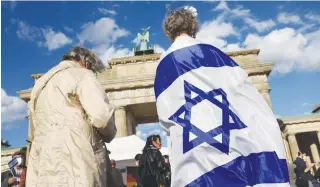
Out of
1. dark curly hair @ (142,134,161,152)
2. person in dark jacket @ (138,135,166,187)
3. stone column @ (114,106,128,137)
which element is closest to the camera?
person in dark jacket @ (138,135,166,187)

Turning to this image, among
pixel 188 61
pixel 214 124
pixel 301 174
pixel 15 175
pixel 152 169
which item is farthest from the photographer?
pixel 301 174

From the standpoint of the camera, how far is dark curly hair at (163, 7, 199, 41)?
3.04m

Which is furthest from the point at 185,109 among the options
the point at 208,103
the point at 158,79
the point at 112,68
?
the point at 112,68

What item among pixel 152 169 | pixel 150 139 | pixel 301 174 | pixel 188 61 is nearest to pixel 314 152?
pixel 301 174

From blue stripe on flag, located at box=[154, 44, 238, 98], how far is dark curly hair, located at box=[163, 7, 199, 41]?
27 centimetres

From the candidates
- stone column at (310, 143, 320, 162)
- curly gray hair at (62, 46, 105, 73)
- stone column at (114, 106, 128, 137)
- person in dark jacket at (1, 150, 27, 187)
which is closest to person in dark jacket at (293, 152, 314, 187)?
person in dark jacket at (1, 150, 27, 187)

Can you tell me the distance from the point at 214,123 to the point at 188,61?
2.01ft

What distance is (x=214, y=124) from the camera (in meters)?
2.49

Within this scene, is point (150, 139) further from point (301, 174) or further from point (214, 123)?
point (301, 174)

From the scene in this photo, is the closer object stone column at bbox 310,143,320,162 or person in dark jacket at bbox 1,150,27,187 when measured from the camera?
person in dark jacket at bbox 1,150,27,187

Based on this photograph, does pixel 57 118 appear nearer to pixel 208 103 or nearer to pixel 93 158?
pixel 93 158

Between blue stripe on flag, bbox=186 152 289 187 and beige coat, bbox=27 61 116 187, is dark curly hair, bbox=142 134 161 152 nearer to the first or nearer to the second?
beige coat, bbox=27 61 116 187

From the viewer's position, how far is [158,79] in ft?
9.51

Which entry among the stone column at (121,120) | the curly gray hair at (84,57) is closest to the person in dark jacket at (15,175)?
the curly gray hair at (84,57)
